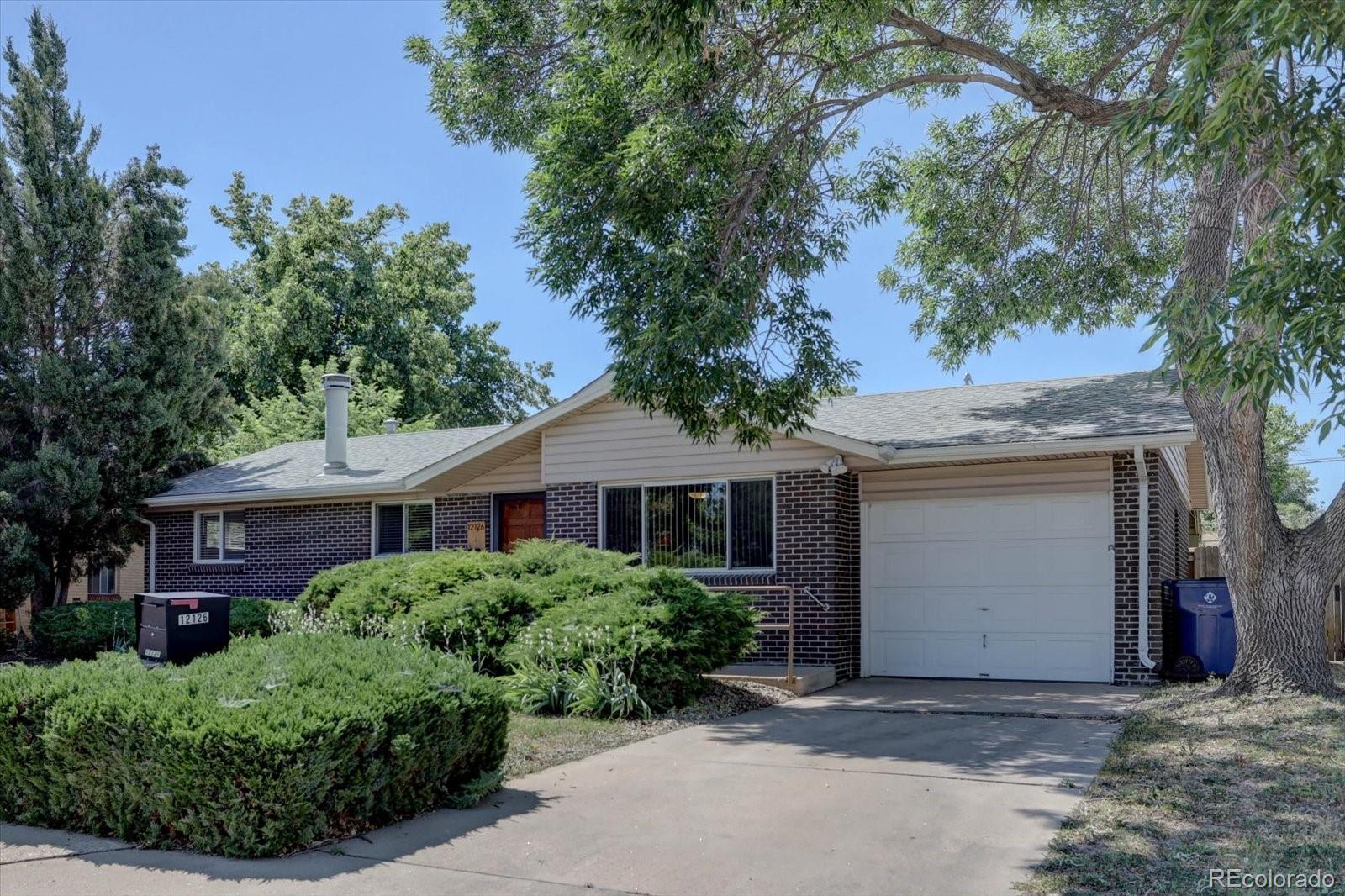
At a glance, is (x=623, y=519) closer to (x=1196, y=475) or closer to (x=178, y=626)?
(x=178, y=626)

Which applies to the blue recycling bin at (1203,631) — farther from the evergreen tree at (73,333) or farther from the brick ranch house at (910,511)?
the evergreen tree at (73,333)

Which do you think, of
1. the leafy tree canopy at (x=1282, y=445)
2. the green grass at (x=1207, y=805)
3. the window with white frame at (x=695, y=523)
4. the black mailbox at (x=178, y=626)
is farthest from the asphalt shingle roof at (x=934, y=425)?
the leafy tree canopy at (x=1282, y=445)

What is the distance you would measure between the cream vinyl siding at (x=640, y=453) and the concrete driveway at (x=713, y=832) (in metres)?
5.07

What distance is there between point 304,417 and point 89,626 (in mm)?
16101

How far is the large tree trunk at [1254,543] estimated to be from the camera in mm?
10250

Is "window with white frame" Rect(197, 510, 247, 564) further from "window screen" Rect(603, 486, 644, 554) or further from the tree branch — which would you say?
the tree branch

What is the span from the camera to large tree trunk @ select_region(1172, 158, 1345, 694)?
10.2m

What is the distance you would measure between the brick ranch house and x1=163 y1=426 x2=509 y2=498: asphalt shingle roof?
4.96 ft

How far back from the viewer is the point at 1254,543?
34.4 feet

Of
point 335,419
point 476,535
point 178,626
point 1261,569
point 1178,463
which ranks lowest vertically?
point 178,626

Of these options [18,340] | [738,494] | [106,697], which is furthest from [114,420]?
[106,697]

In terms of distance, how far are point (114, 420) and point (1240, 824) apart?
17056 millimetres

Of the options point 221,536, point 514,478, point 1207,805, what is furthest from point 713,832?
point 221,536

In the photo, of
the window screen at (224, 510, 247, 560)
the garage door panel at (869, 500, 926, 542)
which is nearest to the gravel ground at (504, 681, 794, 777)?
the garage door panel at (869, 500, 926, 542)
